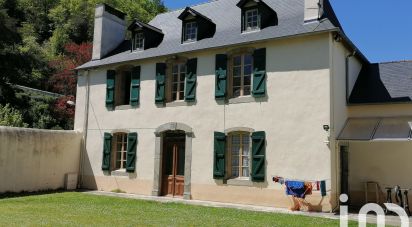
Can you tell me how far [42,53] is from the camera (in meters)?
36.2

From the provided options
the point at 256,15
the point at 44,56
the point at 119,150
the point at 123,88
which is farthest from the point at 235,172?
the point at 44,56

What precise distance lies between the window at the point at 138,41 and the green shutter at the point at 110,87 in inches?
55.9

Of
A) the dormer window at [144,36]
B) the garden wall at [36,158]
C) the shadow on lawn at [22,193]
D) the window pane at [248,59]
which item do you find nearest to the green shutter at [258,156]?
the window pane at [248,59]

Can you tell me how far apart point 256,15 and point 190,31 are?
9.02ft

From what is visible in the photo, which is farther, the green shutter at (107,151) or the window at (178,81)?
the green shutter at (107,151)

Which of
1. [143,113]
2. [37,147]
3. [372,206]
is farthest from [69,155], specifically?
[372,206]

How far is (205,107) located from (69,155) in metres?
6.64

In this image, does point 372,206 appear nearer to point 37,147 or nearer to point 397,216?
point 397,216

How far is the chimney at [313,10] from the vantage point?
1217cm

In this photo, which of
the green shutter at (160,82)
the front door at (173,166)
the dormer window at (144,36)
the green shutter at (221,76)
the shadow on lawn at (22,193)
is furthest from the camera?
the dormer window at (144,36)

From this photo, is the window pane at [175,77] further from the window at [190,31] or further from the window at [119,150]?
the window at [119,150]

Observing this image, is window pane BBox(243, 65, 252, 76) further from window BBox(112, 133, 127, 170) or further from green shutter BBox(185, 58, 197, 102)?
window BBox(112, 133, 127, 170)

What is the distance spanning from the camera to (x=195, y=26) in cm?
1495

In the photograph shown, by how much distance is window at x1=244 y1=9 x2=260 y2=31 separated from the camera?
13.5m
